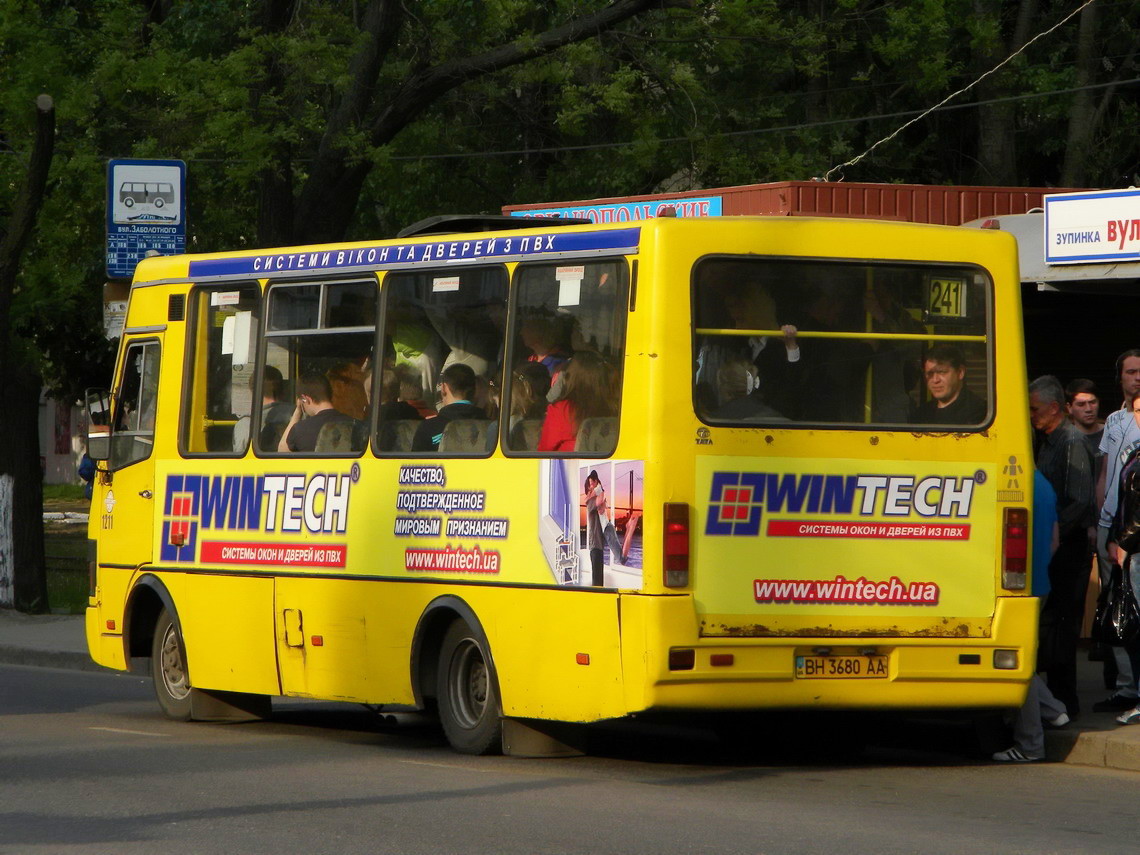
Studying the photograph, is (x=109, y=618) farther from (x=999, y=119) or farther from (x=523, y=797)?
(x=999, y=119)

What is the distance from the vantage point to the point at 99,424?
13.0 m

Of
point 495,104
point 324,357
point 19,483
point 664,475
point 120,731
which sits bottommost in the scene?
point 120,731

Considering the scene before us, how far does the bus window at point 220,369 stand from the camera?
1186 centimetres

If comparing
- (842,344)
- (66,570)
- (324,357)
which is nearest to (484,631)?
(324,357)

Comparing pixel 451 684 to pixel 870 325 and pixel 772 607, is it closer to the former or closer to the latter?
pixel 772 607

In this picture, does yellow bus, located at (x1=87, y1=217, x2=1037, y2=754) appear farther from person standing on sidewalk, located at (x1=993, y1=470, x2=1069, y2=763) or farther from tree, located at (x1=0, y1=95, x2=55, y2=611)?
tree, located at (x1=0, y1=95, x2=55, y2=611)

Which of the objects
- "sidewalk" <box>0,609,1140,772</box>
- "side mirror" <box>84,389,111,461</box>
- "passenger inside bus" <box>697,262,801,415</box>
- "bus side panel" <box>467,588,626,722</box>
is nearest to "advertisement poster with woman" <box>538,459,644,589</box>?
"bus side panel" <box>467,588,626,722</box>

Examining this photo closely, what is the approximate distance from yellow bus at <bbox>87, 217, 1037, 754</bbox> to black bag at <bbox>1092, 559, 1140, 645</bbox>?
3.28 feet

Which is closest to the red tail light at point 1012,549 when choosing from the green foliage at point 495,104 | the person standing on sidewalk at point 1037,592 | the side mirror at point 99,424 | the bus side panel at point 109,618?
the person standing on sidewalk at point 1037,592

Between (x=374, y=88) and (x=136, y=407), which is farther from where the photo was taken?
(x=374, y=88)

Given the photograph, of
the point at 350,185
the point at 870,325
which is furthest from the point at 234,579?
the point at 350,185

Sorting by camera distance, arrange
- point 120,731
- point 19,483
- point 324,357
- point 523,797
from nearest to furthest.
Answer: point 523,797, point 324,357, point 120,731, point 19,483

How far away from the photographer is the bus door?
12523 mm

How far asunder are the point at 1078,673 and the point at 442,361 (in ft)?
18.7
